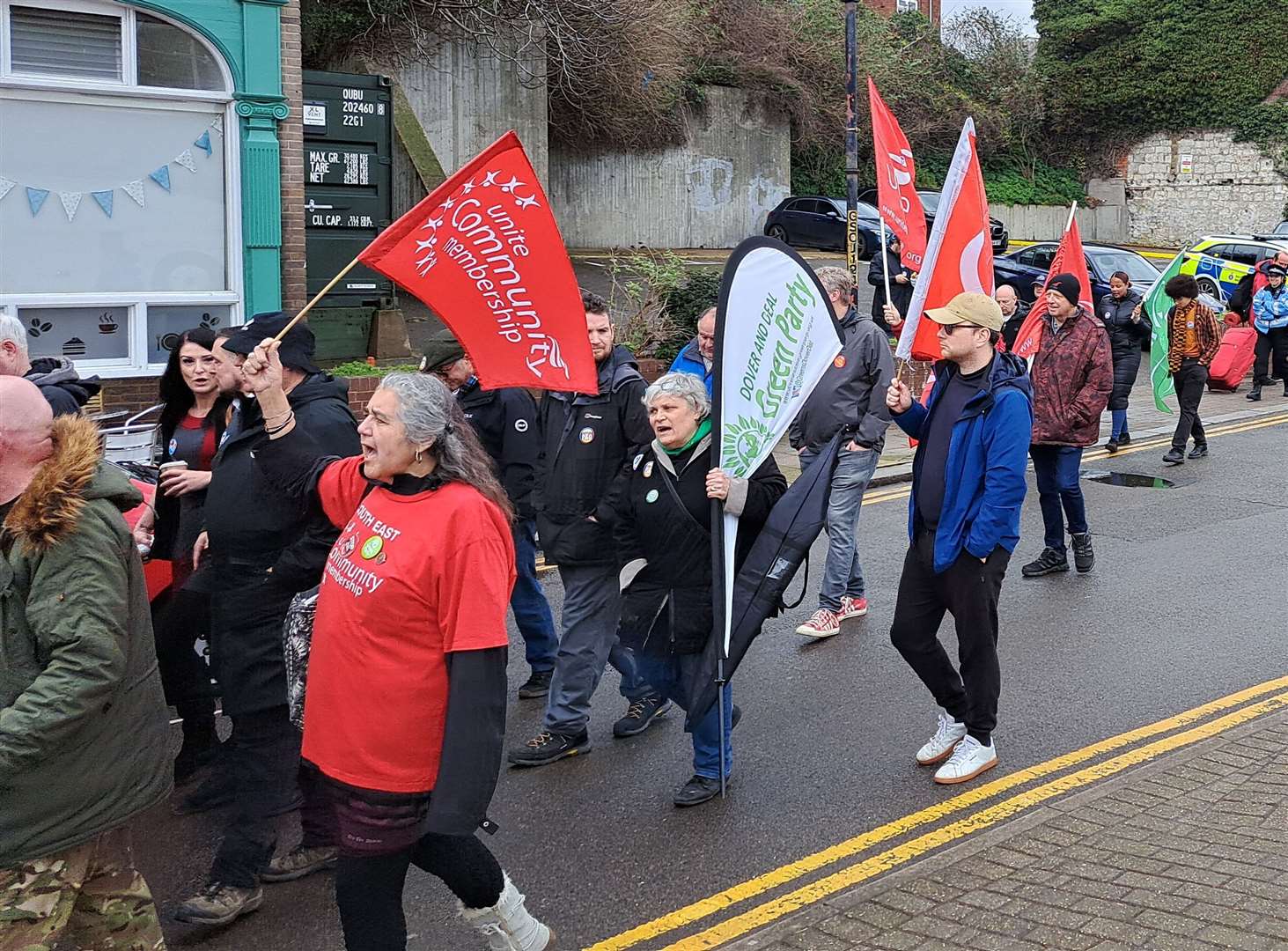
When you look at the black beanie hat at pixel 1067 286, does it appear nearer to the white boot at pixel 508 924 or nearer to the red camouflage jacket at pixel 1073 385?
the red camouflage jacket at pixel 1073 385

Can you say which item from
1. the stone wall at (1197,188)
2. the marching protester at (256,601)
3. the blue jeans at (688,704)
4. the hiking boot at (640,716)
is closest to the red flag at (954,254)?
Result: the blue jeans at (688,704)

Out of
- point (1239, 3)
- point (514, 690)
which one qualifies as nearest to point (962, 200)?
point (514, 690)

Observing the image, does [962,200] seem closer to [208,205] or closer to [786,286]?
[786,286]

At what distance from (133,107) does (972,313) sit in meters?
8.63

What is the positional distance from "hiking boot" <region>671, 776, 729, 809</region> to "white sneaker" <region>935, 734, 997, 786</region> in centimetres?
93

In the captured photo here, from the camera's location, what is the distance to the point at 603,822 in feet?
16.9

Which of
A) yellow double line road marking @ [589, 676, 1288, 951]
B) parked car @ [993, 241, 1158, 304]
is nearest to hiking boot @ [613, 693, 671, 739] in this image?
yellow double line road marking @ [589, 676, 1288, 951]

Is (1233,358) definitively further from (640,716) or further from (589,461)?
(589,461)

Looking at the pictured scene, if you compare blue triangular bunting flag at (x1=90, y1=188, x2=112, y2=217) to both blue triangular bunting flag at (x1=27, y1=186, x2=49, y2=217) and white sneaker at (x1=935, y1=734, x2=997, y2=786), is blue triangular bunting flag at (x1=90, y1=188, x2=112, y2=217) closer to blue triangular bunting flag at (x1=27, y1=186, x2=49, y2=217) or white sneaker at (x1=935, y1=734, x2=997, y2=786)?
blue triangular bunting flag at (x1=27, y1=186, x2=49, y2=217)

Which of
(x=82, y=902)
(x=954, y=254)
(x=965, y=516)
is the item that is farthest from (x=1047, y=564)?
(x=82, y=902)

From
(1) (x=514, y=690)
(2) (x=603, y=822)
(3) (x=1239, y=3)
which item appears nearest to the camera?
(2) (x=603, y=822)

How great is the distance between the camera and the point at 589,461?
589cm

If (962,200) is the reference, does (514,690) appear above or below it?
below

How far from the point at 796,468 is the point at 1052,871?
26.5 ft
